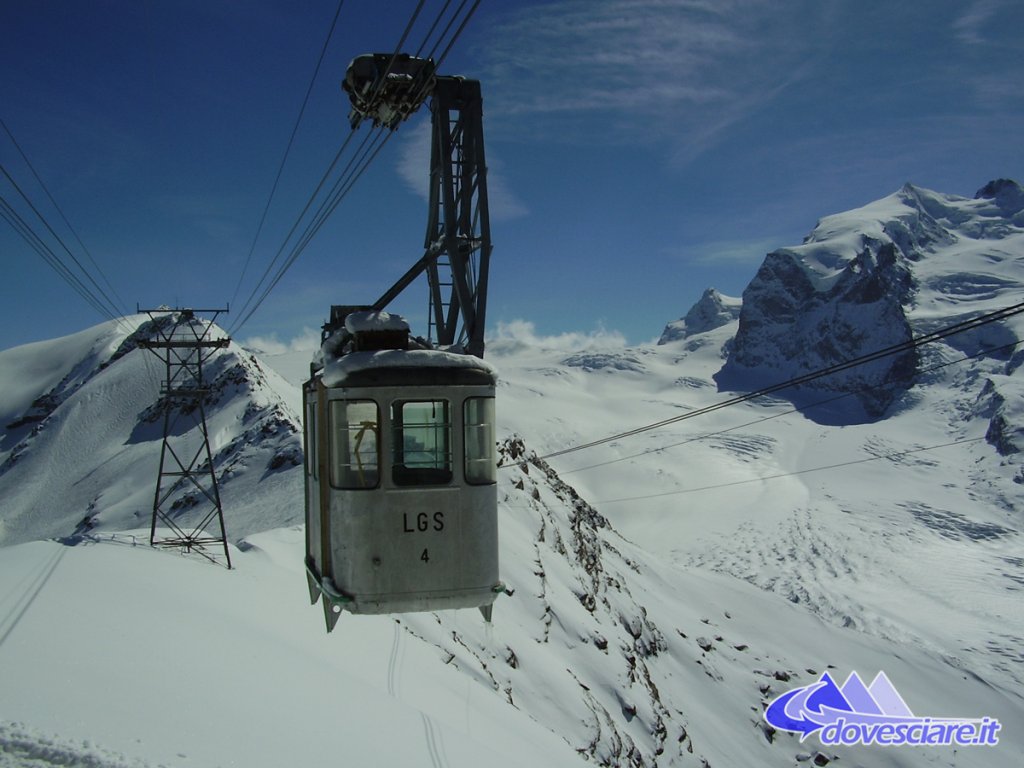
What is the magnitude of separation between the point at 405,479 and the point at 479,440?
41.8 inches

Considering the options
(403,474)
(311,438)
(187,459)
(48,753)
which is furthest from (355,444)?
(187,459)

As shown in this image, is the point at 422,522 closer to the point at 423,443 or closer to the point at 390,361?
the point at 423,443

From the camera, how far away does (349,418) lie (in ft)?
31.3

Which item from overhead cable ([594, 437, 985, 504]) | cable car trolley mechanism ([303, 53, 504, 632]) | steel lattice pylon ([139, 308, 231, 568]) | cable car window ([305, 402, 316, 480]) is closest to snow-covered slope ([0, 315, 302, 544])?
steel lattice pylon ([139, 308, 231, 568])

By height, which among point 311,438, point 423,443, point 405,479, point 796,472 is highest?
point 423,443

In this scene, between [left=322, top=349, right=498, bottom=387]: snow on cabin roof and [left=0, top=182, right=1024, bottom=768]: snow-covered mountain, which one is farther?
[left=0, top=182, right=1024, bottom=768]: snow-covered mountain

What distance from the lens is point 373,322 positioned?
1002cm

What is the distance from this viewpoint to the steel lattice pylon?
23.2 meters

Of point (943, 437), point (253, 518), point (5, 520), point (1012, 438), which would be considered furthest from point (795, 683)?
point (943, 437)

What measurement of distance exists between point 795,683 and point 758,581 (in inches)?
1648

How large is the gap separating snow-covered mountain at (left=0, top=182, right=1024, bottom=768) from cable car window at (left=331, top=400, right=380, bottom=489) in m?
3.27

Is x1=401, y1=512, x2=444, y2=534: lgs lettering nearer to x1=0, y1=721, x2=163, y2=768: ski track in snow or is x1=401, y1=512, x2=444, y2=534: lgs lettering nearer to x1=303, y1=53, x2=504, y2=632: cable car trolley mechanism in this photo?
x1=303, y1=53, x2=504, y2=632: cable car trolley mechanism

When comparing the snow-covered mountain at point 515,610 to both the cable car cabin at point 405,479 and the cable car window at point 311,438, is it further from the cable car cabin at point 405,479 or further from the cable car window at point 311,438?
the cable car window at point 311,438

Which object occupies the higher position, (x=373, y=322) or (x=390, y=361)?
(x=373, y=322)
